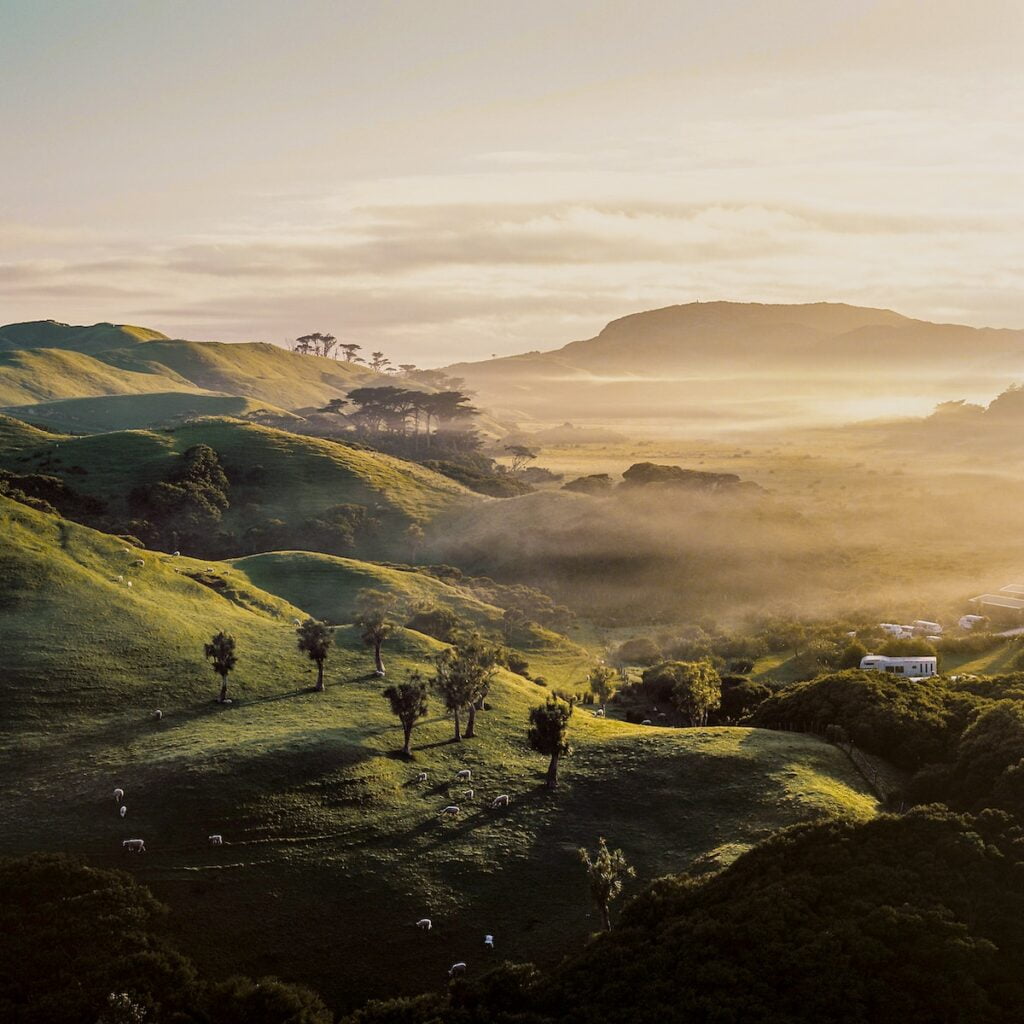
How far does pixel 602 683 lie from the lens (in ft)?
322

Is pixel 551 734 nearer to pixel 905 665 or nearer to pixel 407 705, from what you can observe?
pixel 407 705

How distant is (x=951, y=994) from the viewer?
37.0 metres

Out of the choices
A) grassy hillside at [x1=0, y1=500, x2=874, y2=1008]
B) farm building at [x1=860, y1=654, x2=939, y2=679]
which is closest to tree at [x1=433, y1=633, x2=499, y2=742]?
grassy hillside at [x1=0, y1=500, x2=874, y2=1008]

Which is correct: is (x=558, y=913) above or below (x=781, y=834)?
below

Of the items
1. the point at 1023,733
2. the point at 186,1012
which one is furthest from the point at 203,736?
the point at 1023,733

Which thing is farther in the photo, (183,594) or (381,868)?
(183,594)

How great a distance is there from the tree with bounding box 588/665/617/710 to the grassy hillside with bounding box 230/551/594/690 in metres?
4.33

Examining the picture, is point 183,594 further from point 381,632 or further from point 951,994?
point 951,994

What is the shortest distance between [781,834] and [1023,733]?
2325 centimetres

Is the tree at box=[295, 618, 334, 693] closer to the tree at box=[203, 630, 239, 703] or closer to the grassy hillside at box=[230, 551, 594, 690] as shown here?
the tree at box=[203, 630, 239, 703]

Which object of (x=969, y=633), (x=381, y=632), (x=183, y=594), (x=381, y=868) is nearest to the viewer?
(x=381, y=868)

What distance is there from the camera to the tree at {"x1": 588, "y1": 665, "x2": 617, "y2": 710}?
97.3 metres

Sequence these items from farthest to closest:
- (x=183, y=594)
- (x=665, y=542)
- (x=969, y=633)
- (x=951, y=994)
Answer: (x=665, y=542) < (x=969, y=633) < (x=183, y=594) < (x=951, y=994)

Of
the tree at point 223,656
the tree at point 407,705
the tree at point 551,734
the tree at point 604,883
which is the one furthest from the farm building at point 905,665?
the tree at point 223,656
